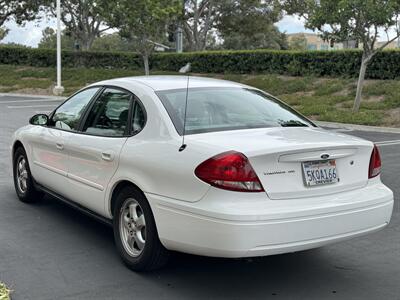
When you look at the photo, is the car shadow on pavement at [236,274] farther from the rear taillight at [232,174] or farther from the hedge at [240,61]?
the hedge at [240,61]

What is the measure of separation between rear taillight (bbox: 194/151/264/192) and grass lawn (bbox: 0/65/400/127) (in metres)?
12.9

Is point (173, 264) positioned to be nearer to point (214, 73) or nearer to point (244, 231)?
point (244, 231)

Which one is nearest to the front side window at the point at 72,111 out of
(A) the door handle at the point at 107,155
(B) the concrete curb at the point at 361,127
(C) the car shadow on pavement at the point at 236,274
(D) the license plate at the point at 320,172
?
(A) the door handle at the point at 107,155

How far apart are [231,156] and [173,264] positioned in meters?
1.30

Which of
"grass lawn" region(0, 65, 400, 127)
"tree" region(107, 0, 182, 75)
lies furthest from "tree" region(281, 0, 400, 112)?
"tree" region(107, 0, 182, 75)

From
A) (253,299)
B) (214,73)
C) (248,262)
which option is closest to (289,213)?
(253,299)

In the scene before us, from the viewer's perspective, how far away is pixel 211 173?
3689 millimetres

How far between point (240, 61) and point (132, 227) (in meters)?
21.5

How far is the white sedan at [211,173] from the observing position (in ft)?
12.0

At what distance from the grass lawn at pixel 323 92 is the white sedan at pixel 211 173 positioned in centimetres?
1200

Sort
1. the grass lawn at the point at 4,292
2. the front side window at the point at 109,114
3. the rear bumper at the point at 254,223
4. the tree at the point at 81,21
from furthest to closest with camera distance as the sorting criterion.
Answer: the tree at the point at 81,21 < the front side window at the point at 109,114 < the grass lawn at the point at 4,292 < the rear bumper at the point at 254,223

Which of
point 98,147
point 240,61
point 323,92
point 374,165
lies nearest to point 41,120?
point 98,147

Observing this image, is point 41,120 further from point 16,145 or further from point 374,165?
point 374,165

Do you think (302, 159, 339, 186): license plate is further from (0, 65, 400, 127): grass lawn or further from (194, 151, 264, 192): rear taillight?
(0, 65, 400, 127): grass lawn
